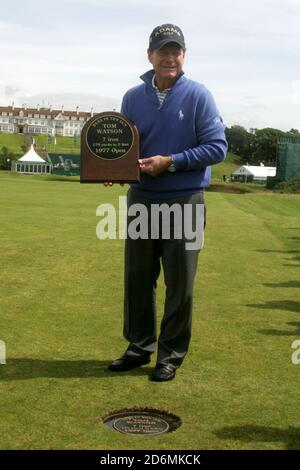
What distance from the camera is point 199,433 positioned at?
155 inches

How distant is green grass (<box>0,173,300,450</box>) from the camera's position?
12.9ft

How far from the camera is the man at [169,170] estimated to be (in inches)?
194

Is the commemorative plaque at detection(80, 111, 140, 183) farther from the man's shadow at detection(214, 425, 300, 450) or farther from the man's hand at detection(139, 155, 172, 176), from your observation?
the man's shadow at detection(214, 425, 300, 450)

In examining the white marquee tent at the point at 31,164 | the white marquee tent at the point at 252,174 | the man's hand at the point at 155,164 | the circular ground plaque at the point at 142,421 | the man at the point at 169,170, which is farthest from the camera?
the white marquee tent at the point at 252,174

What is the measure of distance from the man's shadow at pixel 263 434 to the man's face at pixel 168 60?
2.59 metres

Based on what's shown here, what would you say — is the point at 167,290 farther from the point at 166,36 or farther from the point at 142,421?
the point at 166,36

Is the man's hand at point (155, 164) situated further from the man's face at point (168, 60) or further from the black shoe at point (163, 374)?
the black shoe at point (163, 374)

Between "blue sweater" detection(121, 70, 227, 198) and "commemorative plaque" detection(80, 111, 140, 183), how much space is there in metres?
0.24

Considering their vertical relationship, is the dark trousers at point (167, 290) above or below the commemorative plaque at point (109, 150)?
below

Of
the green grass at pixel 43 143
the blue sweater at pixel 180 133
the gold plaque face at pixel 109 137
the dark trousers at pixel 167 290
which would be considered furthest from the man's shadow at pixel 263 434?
the green grass at pixel 43 143

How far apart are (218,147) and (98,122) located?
914mm

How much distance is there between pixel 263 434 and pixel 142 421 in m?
0.75
